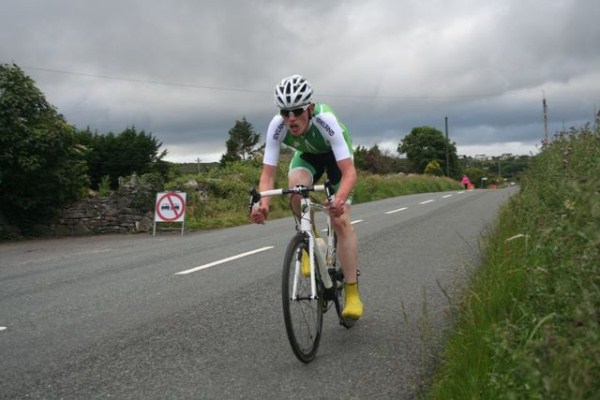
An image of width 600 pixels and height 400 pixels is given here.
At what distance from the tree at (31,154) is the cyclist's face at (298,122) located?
36.6ft

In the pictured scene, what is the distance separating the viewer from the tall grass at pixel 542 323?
1592 millimetres

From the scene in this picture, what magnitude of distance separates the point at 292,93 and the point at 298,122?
0.24 m

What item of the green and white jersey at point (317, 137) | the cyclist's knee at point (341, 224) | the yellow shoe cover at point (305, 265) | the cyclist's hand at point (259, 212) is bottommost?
the yellow shoe cover at point (305, 265)

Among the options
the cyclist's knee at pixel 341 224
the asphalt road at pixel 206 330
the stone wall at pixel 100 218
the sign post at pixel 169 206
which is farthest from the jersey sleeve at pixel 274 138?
the stone wall at pixel 100 218

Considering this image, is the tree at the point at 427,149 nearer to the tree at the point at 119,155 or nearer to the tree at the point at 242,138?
the tree at the point at 242,138

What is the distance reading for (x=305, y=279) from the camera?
3826 millimetres

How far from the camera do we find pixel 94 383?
3.40 m

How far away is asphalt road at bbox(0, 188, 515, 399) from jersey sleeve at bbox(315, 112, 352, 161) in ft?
4.02

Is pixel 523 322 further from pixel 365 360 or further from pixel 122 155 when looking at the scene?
pixel 122 155

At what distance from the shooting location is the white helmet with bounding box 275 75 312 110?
12.4ft

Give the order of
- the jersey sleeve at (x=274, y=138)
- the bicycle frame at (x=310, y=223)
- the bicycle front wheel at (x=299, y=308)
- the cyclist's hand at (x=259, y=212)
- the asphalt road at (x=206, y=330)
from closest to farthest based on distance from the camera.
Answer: the asphalt road at (x=206, y=330) < the bicycle front wheel at (x=299, y=308) < the bicycle frame at (x=310, y=223) < the cyclist's hand at (x=259, y=212) < the jersey sleeve at (x=274, y=138)

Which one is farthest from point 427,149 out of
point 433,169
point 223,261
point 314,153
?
point 314,153

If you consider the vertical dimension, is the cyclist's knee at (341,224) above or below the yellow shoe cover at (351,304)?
above

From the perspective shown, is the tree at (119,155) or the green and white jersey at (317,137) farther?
the tree at (119,155)
